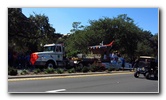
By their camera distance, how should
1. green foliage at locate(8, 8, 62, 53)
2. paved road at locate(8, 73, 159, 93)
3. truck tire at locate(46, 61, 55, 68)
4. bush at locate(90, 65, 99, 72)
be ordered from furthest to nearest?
1. truck tire at locate(46, 61, 55, 68)
2. bush at locate(90, 65, 99, 72)
3. green foliage at locate(8, 8, 62, 53)
4. paved road at locate(8, 73, 159, 93)

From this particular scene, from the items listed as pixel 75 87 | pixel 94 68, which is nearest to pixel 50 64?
pixel 94 68

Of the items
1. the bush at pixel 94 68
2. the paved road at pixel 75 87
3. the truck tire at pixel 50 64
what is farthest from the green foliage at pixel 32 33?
the paved road at pixel 75 87

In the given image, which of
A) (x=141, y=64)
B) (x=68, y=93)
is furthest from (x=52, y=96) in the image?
(x=141, y=64)

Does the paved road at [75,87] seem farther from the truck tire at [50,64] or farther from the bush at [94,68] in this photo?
the truck tire at [50,64]

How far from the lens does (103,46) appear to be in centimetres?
2025

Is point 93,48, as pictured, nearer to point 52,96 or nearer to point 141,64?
point 141,64

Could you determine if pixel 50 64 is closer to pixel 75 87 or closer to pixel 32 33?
pixel 32 33

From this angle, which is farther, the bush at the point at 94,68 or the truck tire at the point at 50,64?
the truck tire at the point at 50,64

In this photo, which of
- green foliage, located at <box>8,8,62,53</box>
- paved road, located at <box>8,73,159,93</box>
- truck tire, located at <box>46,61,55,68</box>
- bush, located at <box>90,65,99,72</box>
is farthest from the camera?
truck tire, located at <box>46,61,55,68</box>

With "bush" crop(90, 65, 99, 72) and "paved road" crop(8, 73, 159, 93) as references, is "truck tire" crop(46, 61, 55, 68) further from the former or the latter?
"paved road" crop(8, 73, 159, 93)

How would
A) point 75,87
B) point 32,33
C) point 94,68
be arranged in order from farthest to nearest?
point 94,68 < point 32,33 < point 75,87

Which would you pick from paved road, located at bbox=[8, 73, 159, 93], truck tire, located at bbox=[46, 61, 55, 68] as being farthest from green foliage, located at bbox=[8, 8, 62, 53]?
paved road, located at bbox=[8, 73, 159, 93]

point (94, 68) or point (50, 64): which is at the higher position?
point (50, 64)
